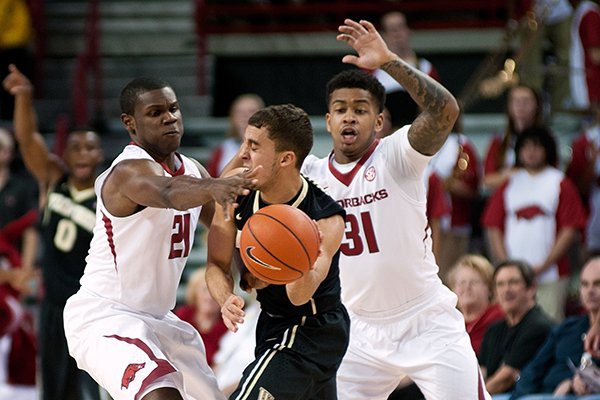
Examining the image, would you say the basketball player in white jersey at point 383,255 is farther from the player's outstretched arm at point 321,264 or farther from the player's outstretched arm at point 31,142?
the player's outstretched arm at point 31,142

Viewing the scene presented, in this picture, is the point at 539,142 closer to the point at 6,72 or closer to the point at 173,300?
the point at 173,300

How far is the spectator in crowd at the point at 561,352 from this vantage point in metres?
8.02

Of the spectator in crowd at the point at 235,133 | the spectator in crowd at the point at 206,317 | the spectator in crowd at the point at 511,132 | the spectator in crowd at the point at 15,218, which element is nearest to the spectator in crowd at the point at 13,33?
the spectator in crowd at the point at 15,218

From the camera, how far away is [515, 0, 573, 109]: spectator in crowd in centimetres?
1207

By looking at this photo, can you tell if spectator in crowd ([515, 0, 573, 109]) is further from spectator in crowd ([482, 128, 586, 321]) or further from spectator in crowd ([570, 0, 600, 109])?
spectator in crowd ([482, 128, 586, 321])

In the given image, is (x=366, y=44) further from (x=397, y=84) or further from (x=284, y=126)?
(x=397, y=84)

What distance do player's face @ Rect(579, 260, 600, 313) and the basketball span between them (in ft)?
10.1

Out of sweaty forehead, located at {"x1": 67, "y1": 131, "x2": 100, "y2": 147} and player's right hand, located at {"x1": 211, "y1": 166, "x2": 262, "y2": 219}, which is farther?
sweaty forehead, located at {"x1": 67, "y1": 131, "x2": 100, "y2": 147}

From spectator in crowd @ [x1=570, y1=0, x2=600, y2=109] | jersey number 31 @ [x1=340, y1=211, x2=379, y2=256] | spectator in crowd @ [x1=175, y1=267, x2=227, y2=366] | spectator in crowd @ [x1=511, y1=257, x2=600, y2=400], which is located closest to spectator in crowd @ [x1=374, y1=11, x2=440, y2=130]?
spectator in crowd @ [x1=570, y1=0, x2=600, y2=109]

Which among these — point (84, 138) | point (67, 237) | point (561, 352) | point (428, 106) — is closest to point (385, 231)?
point (428, 106)

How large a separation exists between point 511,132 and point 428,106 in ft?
15.1

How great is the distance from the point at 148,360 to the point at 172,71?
943 cm

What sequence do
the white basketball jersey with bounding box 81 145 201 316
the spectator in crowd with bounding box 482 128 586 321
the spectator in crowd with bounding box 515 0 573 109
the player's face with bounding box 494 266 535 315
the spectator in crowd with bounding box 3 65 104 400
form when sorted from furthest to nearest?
the spectator in crowd with bounding box 515 0 573 109
the spectator in crowd with bounding box 482 128 586 321
the spectator in crowd with bounding box 3 65 104 400
the player's face with bounding box 494 266 535 315
the white basketball jersey with bounding box 81 145 201 316

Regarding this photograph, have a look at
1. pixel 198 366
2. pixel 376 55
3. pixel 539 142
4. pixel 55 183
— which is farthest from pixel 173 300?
pixel 539 142
